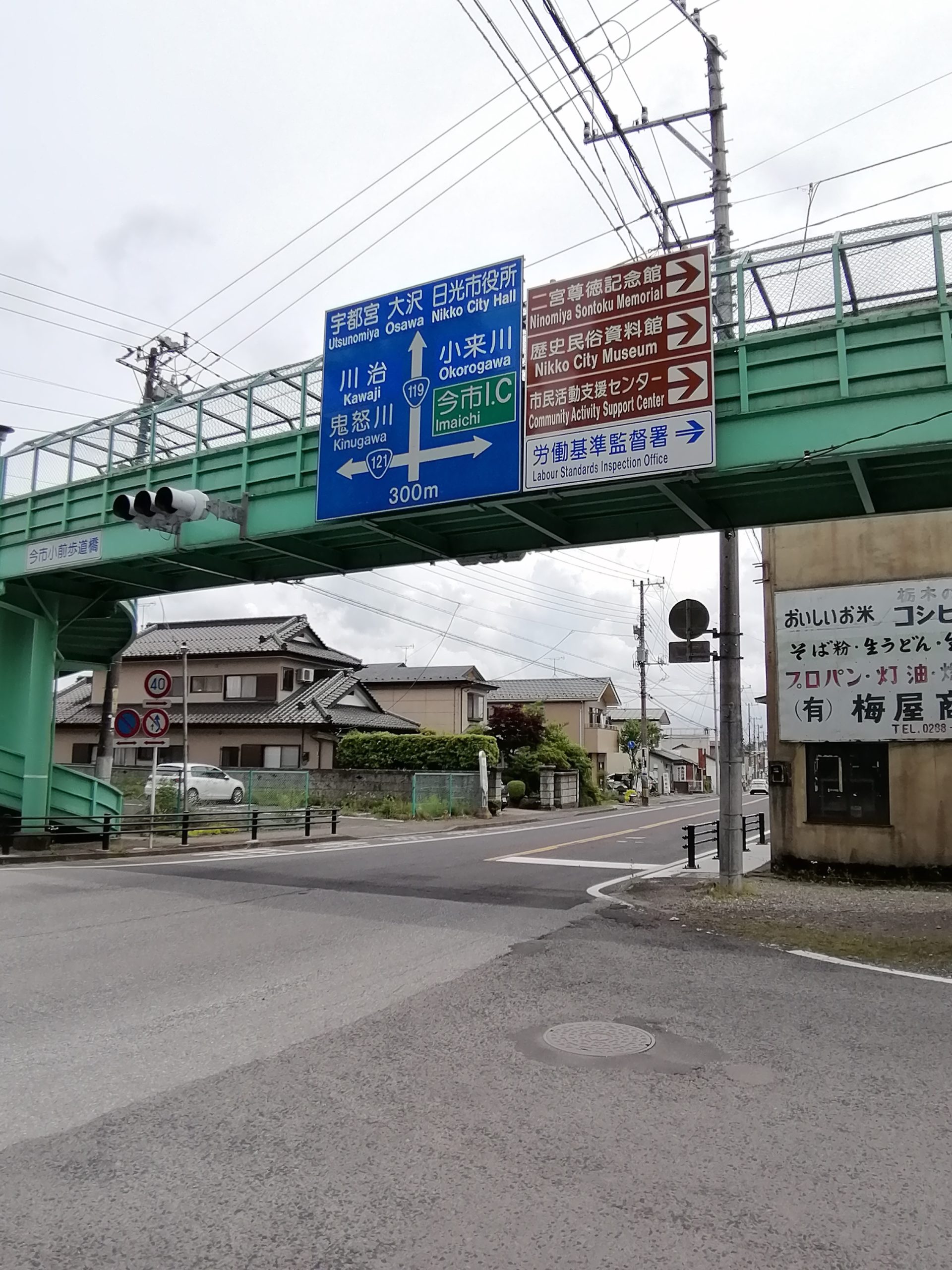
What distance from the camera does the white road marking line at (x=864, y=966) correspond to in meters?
7.62

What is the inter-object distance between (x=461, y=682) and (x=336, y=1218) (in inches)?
1816

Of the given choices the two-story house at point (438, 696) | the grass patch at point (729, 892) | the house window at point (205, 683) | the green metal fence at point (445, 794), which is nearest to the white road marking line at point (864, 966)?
the grass patch at point (729, 892)

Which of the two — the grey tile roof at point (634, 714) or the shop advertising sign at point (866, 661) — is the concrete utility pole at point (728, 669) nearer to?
the shop advertising sign at point (866, 661)

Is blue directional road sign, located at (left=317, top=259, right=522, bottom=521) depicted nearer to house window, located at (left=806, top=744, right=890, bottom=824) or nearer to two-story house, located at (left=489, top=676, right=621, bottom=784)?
house window, located at (left=806, top=744, right=890, bottom=824)

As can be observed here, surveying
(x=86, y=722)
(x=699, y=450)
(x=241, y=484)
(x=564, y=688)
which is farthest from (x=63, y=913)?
(x=564, y=688)

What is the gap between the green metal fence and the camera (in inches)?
1231

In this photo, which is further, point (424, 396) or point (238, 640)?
point (238, 640)

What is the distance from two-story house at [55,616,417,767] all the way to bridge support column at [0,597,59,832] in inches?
663

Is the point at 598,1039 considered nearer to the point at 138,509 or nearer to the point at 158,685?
the point at 138,509

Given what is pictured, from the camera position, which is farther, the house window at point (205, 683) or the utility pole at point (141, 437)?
the house window at point (205, 683)

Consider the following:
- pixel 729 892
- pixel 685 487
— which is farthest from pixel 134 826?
pixel 685 487

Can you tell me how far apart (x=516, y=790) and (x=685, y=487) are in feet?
105

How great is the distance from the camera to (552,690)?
2437 inches

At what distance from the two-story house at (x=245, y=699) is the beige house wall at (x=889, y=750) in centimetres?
2536
